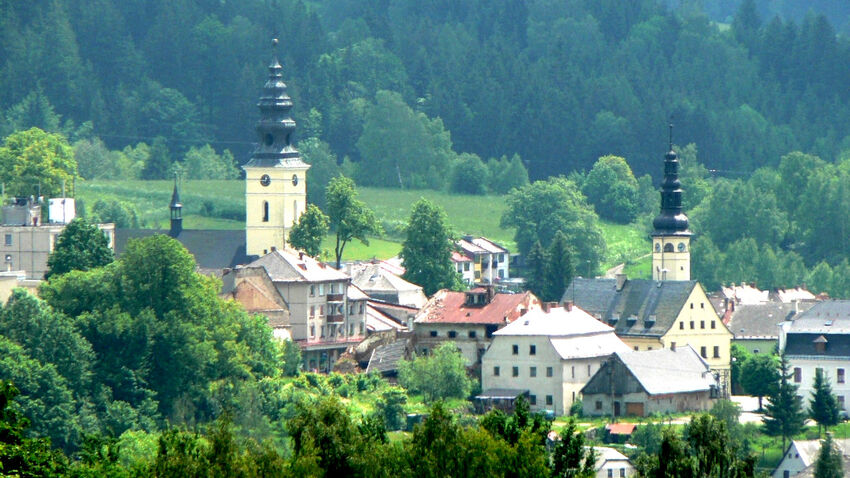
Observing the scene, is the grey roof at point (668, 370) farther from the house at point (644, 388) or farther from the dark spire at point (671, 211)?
the dark spire at point (671, 211)

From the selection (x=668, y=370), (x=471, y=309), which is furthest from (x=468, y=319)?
(x=668, y=370)

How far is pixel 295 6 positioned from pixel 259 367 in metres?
103

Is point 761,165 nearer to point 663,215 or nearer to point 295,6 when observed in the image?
point 295,6

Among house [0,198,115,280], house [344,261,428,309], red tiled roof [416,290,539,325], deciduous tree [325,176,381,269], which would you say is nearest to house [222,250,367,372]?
red tiled roof [416,290,539,325]

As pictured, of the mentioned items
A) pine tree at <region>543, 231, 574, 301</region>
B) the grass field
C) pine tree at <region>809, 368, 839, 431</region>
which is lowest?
pine tree at <region>809, 368, 839, 431</region>

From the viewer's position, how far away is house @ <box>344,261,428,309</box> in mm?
103500

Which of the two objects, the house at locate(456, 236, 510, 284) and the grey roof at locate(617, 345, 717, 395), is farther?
the house at locate(456, 236, 510, 284)

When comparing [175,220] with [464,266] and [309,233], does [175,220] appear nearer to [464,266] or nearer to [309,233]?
[309,233]

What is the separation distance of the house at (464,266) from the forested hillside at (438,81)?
29.7 metres

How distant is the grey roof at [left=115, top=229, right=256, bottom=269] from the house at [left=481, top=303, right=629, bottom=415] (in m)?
21.4

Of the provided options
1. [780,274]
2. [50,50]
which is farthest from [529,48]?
[780,274]

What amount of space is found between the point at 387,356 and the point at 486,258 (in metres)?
30.0

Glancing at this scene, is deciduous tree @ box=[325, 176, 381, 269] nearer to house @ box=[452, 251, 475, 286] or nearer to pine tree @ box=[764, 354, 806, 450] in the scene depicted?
house @ box=[452, 251, 475, 286]

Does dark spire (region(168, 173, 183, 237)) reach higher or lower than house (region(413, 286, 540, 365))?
higher
